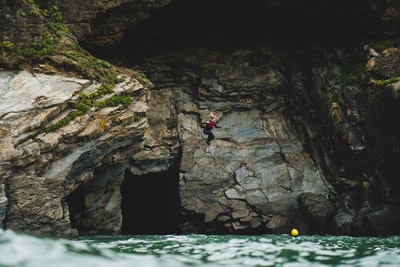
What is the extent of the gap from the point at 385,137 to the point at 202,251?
1232cm

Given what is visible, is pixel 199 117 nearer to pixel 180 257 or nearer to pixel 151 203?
pixel 151 203

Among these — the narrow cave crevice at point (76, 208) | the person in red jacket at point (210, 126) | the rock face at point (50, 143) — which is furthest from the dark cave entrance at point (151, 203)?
the rock face at point (50, 143)

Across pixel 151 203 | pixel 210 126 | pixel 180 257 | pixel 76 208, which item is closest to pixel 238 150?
pixel 210 126

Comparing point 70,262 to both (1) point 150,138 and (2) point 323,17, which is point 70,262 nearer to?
(1) point 150,138

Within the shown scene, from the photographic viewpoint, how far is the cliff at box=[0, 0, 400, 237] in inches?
653

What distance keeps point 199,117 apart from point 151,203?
6154mm

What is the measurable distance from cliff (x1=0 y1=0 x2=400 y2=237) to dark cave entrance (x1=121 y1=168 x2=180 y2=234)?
92mm

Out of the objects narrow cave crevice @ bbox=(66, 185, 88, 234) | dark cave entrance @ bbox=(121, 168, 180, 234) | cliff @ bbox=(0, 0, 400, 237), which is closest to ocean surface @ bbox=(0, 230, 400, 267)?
cliff @ bbox=(0, 0, 400, 237)

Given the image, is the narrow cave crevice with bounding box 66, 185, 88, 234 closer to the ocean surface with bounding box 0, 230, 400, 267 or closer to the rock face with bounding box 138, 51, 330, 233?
the rock face with bounding box 138, 51, 330, 233

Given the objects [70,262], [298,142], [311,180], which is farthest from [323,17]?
[70,262]

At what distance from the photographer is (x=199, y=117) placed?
1057 inches

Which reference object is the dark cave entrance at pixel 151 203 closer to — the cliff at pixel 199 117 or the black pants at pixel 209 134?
the cliff at pixel 199 117

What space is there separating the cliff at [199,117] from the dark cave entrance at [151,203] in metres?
0.09

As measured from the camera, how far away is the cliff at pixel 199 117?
653 inches
